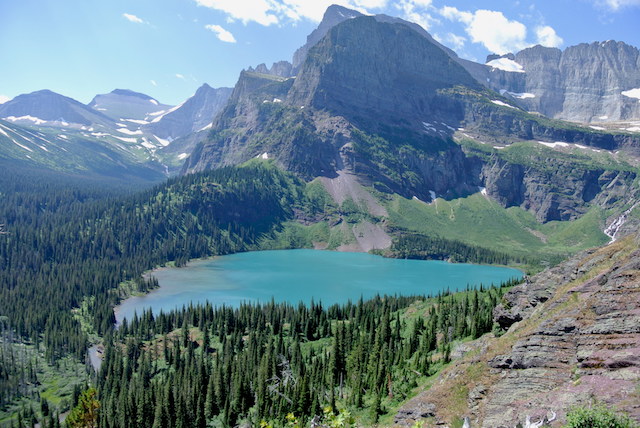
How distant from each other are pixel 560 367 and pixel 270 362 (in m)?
60.1

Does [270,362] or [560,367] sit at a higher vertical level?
[560,367]

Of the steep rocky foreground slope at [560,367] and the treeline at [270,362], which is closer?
the steep rocky foreground slope at [560,367]

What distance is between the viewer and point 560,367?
35.4m

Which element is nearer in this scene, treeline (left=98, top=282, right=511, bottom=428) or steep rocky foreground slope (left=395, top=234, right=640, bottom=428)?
steep rocky foreground slope (left=395, top=234, right=640, bottom=428)

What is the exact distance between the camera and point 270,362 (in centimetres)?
8625

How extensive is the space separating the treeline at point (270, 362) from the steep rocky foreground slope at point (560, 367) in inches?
643

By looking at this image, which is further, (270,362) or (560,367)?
(270,362)

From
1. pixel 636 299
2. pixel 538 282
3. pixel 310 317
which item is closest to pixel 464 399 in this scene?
pixel 636 299

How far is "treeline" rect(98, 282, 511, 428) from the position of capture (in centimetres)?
7056

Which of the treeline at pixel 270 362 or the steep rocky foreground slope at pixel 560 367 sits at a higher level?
the steep rocky foreground slope at pixel 560 367

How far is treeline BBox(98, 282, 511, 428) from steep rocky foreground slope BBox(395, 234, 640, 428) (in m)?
16.3

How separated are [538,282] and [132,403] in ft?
232

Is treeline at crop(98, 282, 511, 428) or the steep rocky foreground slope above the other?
the steep rocky foreground slope

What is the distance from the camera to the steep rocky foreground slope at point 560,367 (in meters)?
30.3
